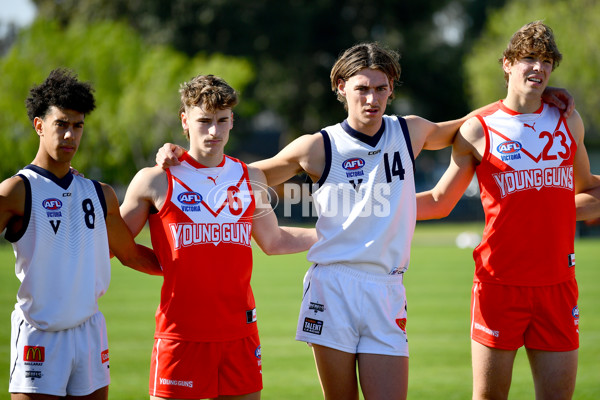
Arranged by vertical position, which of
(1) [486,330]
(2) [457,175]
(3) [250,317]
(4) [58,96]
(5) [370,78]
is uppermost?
(5) [370,78]

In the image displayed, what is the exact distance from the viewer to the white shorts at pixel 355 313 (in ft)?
14.5

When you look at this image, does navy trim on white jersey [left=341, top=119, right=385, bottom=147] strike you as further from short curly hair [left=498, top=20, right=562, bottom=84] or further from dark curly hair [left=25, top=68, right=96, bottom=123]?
dark curly hair [left=25, top=68, right=96, bottom=123]

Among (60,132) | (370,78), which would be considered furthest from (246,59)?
(60,132)

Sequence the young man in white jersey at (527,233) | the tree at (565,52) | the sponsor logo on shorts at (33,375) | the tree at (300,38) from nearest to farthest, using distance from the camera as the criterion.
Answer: the sponsor logo on shorts at (33,375) < the young man in white jersey at (527,233) < the tree at (565,52) < the tree at (300,38)

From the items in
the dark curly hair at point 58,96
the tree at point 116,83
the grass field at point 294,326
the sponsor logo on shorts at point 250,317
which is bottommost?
the grass field at point 294,326

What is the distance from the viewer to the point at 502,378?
4.66 meters

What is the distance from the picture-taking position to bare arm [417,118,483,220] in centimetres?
496

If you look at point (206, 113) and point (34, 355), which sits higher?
point (206, 113)

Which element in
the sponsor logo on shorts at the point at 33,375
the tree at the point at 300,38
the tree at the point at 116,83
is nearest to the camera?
the sponsor logo on shorts at the point at 33,375

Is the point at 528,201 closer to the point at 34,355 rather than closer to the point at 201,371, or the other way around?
the point at 201,371

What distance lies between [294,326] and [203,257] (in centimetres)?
773

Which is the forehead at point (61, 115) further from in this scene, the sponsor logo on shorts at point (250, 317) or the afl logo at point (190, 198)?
the sponsor logo on shorts at point (250, 317)

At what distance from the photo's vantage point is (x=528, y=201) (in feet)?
15.5

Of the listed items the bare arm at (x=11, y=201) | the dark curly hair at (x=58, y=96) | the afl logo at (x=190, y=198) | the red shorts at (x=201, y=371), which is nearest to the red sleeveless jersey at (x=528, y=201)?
the red shorts at (x=201, y=371)
